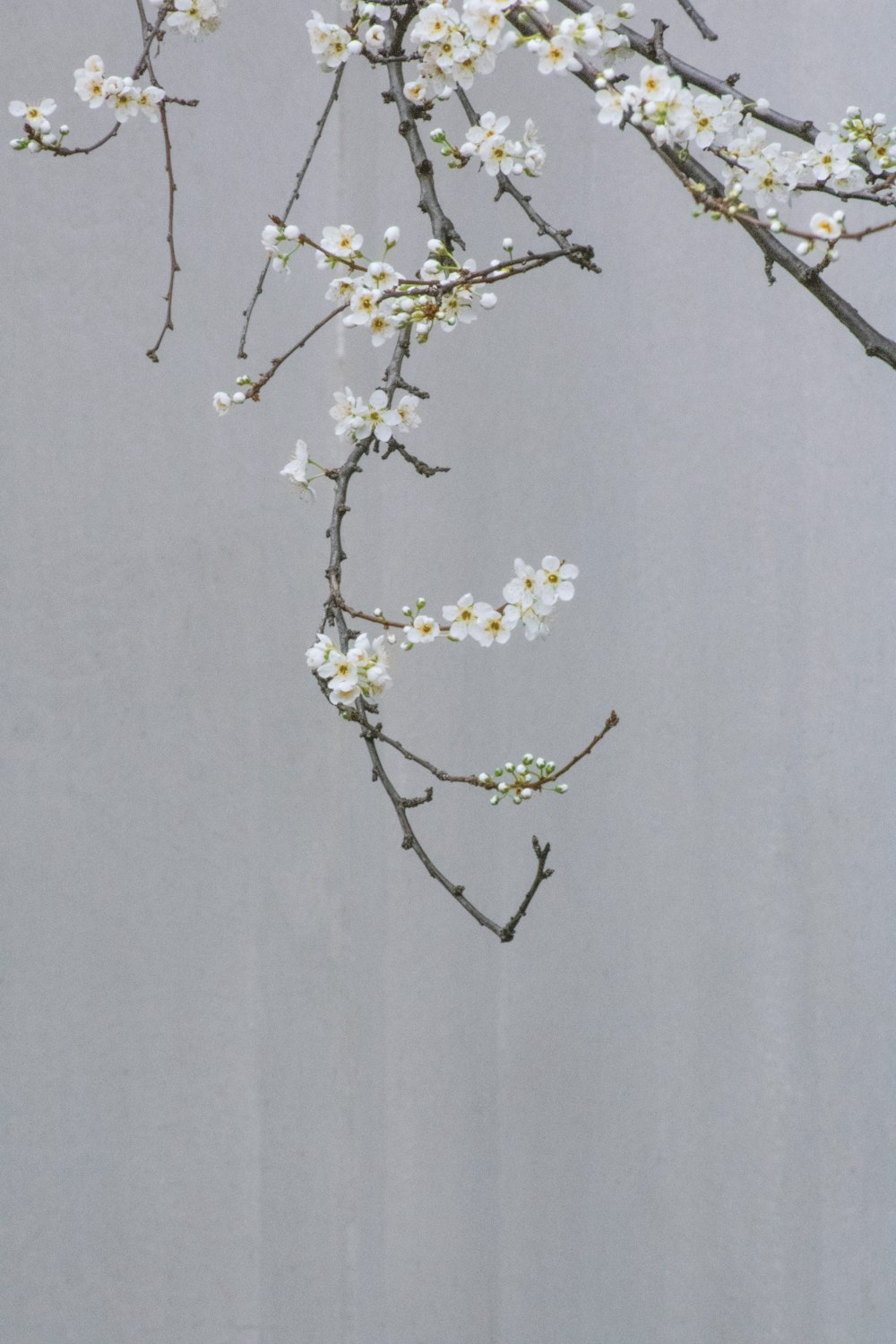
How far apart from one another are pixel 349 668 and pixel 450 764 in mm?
1336

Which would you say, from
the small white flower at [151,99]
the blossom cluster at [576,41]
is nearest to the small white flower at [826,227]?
the blossom cluster at [576,41]

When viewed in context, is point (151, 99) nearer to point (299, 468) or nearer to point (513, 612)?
point (299, 468)

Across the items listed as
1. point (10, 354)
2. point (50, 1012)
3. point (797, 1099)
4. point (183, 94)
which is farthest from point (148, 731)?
point (797, 1099)

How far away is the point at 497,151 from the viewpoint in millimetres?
1102

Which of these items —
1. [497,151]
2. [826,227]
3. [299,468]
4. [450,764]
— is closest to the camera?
[826,227]

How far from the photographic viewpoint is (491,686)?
2410 millimetres

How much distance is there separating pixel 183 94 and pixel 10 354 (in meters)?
0.51

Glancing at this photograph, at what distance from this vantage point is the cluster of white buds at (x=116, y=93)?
126 cm

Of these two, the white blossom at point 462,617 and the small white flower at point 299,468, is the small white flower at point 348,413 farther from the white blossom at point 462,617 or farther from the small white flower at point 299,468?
the white blossom at point 462,617

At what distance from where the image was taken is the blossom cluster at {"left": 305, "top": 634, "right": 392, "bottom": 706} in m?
1.05

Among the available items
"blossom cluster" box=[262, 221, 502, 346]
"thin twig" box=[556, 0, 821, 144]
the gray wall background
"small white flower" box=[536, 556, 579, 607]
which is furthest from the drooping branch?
the gray wall background

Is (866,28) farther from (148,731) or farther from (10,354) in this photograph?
(148,731)

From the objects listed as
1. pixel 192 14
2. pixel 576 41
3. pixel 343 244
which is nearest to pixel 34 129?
pixel 192 14

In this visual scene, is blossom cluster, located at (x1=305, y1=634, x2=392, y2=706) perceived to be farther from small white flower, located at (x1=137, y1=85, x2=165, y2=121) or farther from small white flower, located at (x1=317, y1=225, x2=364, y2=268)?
small white flower, located at (x1=137, y1=85, x2=165, y2=121)
